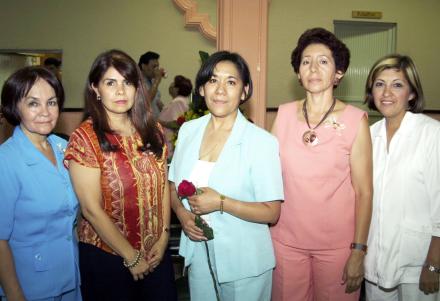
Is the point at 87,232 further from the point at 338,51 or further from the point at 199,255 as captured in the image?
the point at 338,51

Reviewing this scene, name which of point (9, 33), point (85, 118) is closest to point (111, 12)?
point (9, 33)

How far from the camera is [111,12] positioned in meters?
5.86

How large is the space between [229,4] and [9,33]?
3948 mm

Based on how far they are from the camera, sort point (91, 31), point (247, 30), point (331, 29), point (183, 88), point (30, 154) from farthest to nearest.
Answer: point (331, 29) → point (91, 31) → point (183, 88) → point (247, 30) → point (30, 154)

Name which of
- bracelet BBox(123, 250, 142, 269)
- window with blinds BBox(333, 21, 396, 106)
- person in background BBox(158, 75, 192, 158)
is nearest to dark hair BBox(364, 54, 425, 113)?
bracelet BBox(123, 250, 142, 269)

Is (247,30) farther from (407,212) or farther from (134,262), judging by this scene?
(134,262)

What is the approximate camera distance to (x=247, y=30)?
3605mm

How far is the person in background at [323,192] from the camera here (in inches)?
68.1

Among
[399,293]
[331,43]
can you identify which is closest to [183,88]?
[331,43]

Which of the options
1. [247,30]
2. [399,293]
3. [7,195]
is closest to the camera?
[7,195]

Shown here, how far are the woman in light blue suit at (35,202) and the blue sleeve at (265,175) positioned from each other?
2.57 ft

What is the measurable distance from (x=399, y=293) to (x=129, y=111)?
155 cm

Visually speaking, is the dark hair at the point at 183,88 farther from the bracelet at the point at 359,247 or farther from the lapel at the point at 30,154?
the bracelet at the point at 359,247

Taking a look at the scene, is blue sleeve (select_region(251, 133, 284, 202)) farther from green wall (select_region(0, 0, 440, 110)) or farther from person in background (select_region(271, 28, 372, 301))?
green wall (select_region(0, 0, 440, 110))
